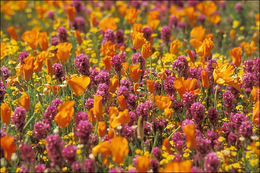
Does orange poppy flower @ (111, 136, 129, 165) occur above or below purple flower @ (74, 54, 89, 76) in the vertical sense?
below

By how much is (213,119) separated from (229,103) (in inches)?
10.6

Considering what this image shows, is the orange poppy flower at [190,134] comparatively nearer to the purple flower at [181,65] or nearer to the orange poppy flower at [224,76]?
the orange poppy flower at [224,76]

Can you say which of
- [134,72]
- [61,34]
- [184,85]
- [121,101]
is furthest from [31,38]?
[184,85]

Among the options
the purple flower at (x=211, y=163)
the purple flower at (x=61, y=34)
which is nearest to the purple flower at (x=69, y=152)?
the purple flower at (x=211, y=163)

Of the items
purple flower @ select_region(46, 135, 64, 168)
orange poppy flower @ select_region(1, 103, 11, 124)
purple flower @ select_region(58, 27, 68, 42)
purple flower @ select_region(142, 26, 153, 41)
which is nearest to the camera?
purple flower @ select_region(46, 135, 64, 168)

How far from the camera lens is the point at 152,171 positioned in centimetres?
229

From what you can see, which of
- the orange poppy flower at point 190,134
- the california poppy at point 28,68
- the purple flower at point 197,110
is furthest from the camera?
the california poppy at point 28,68

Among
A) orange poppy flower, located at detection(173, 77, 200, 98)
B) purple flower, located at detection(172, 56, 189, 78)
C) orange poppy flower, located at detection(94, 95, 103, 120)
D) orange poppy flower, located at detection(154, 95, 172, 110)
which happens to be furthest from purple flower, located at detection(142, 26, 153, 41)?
orange poppy flower, located at detection(94, 95, 103, 120)

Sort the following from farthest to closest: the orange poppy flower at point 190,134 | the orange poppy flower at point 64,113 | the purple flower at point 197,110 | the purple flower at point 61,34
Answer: the purple flower at point 61,34, the purple flower at point 197,110, the orange poppy flower at point 64,113, the orange poppy flower at point 190,134

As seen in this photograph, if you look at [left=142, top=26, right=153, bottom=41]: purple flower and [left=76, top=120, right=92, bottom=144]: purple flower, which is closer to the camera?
[left=76, top=120, right=92, bottom=144]: purple flower

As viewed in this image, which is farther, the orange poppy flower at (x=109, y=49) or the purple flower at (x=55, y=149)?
the orange poppy flower at (x=109, y=49)

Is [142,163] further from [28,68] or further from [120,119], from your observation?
[28,68]

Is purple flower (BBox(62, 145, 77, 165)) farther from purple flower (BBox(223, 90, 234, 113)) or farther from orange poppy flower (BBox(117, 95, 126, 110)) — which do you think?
purple flower (BBox(223, 90, 234, 113))

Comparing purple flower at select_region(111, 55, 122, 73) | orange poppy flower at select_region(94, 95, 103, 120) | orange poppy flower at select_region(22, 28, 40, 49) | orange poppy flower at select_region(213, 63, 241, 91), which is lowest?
orange poppy flower at select_region(94, 95, 103, 120)
